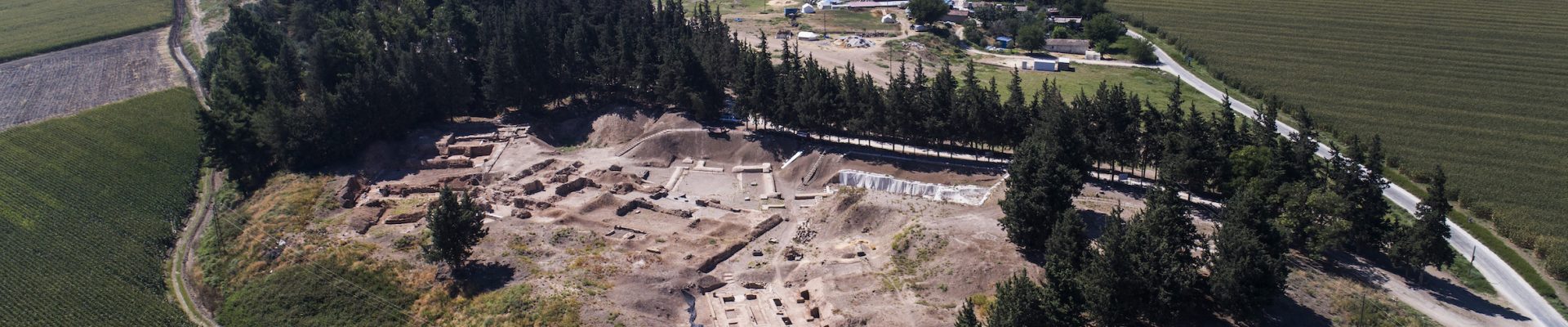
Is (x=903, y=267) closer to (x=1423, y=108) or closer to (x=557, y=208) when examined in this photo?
(x=557, y=208)

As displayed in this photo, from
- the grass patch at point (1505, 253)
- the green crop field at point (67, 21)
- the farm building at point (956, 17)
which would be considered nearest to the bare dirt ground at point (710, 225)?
the grass patch at point (1505, 253)

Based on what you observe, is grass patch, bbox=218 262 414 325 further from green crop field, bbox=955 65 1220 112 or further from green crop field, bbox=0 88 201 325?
green crop field, bbox=955 65 1220 112

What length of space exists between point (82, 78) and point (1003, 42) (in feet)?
449

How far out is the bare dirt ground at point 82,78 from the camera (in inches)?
4879

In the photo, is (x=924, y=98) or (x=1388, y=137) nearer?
(x=924, y=98)

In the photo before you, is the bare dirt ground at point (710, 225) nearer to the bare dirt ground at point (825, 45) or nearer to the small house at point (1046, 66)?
the bare dirt ground at point (825, 45)

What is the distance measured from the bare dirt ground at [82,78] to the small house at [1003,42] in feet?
404

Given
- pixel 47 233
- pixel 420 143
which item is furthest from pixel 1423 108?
pixel 47 233

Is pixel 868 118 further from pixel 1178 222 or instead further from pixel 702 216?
pixel 1178 222

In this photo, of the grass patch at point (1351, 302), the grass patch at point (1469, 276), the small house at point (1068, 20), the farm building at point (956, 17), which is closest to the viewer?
the grass patch at point (1351, 302)

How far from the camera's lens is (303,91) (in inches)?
4695

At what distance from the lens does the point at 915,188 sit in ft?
296

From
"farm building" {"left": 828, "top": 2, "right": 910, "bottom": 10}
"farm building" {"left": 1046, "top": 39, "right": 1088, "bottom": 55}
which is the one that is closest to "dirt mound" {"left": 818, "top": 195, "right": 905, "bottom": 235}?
"farm building" {"left": 1046, "top": 39, "right": 1088, "bottom": 55}

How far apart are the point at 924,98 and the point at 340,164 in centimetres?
6010
